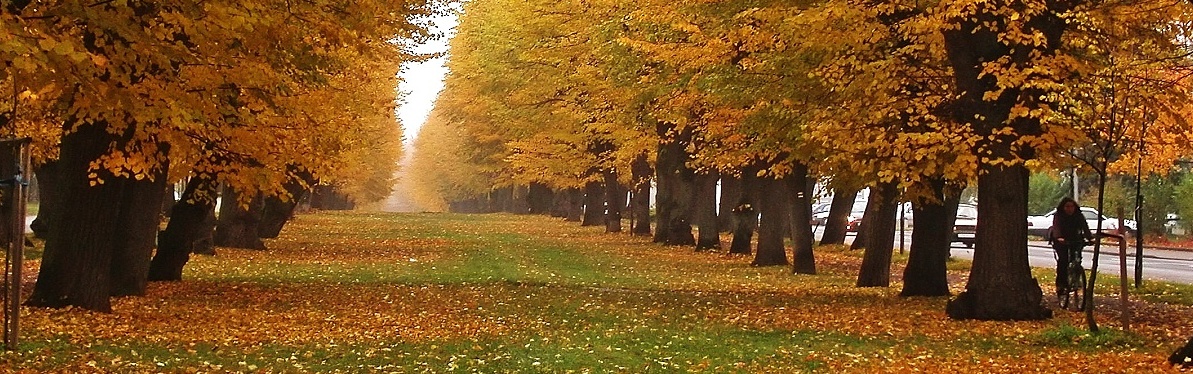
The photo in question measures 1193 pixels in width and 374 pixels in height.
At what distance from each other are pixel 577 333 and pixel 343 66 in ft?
22.1

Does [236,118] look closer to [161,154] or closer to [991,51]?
[161,154]

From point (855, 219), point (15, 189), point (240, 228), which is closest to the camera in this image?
point (15, 189)

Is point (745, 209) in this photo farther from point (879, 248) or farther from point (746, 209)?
point (879, 248)

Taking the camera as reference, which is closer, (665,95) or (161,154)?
(161,154)

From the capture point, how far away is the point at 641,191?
48.7 metres

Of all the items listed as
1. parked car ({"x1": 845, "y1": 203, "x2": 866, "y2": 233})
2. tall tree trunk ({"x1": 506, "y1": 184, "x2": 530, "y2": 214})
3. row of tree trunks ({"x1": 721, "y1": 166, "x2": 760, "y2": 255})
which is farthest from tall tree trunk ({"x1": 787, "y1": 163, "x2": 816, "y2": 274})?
tall tree trunk ({"x1": 506, "y1": 184, "x2": 530, "y2": 214})

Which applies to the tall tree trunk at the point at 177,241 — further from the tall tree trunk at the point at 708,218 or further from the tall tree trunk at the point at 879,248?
the tall tree trunk at the point at 708,218

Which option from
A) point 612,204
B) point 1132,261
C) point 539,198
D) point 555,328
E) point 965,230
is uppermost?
point 539,198

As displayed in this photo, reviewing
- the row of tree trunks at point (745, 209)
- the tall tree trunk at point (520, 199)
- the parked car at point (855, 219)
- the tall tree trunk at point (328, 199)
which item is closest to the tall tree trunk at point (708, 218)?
the row of tree trunks at point (745, 209)

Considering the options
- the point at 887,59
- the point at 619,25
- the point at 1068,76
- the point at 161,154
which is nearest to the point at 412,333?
the point at 161,154

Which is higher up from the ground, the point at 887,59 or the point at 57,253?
the point at 887,59

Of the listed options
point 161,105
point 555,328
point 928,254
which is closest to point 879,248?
point 928,254

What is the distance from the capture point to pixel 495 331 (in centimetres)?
1482

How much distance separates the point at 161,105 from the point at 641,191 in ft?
125
